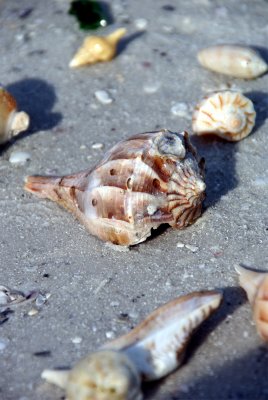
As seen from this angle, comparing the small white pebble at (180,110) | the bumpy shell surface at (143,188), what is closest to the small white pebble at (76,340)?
the bumpy shell surface at (143,188)

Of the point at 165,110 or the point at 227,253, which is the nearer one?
the point at 227,253

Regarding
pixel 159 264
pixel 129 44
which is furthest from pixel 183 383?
pixel 129 44

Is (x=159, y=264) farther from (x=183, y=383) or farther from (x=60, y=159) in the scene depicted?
(x=60, y=159)

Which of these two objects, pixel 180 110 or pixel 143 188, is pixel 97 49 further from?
pixel 143 188

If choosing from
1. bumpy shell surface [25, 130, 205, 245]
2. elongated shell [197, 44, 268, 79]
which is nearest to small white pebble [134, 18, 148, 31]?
elongated shell [197, 44, 268, 79]

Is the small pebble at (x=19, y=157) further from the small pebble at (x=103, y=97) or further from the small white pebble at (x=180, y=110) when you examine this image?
the small white pebble at (x=180, y=110)

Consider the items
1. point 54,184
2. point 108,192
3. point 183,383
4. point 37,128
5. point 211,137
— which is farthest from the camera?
point 37,128
